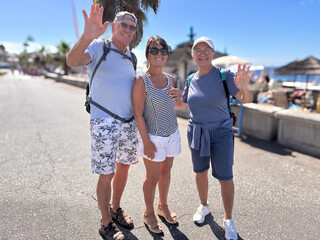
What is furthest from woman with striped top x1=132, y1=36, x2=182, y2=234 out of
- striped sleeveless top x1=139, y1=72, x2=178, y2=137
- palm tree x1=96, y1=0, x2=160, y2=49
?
palm tree x1=96, y1=0, x2=160, y2=49

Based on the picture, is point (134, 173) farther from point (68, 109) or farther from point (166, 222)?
point (68, 109)

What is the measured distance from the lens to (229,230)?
2.38 metres

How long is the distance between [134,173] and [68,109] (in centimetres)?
655

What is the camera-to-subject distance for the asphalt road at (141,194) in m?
2.47

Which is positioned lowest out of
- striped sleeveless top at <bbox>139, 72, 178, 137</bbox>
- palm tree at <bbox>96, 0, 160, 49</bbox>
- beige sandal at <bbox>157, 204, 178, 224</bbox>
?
beige sandal at <bbox>157, 204, 178, 224</bbox>

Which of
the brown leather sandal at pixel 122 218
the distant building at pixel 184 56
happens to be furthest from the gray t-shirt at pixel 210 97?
the distant building at pixel 184 56

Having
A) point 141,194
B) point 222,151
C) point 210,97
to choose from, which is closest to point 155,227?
point 141,194

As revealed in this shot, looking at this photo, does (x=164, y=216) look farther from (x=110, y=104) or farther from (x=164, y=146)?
(x=110, y=104)

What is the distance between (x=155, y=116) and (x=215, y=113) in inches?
24.4

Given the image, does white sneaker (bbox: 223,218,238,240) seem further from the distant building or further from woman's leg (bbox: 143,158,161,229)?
the distant building

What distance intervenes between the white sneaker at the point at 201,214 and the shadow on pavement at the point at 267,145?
2.80 metres

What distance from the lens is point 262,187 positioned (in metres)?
3.41

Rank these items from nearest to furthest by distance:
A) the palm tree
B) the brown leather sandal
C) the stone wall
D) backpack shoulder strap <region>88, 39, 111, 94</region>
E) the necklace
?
backpack shoulder strap <region>88, 39, 111, 94</region> → the necklace → the brown leather sandal → the palm tree → the stone wall

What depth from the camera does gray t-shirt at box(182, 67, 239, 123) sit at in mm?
2352
